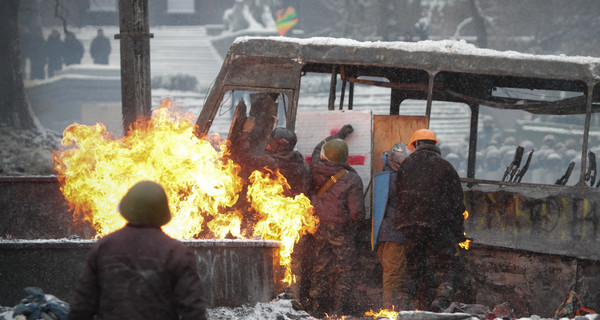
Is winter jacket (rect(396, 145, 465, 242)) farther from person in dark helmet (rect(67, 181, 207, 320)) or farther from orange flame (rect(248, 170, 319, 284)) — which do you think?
person in dark helmet (rect(67, 181, 207, 320))

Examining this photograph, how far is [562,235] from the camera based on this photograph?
6.82m

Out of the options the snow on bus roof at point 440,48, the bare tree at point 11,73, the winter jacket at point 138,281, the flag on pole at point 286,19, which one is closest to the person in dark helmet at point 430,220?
the snow on bus roof at point 440,48

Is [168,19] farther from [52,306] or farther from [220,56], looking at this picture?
[52,306]

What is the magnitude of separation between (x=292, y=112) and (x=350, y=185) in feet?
3.66

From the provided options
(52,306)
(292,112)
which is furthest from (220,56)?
(52,306)

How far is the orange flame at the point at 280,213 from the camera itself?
665 centimetres

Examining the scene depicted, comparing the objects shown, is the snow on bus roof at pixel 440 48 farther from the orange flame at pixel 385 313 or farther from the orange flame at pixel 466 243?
the orange flame at pixel 385 313

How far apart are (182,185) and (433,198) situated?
2.71 m

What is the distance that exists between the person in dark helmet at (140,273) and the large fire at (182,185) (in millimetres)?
3078

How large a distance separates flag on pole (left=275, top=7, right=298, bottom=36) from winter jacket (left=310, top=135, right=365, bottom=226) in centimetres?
2334

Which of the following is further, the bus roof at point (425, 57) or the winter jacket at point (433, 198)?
the bus roof at point (425, 57)

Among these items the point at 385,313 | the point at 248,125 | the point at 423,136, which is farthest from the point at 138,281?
the point at 248,125

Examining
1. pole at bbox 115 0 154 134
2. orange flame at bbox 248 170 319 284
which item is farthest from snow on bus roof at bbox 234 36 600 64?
pole at bbox 115 0 154 134

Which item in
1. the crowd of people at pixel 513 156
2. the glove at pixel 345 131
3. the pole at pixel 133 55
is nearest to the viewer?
the glove at pixel 345 131
